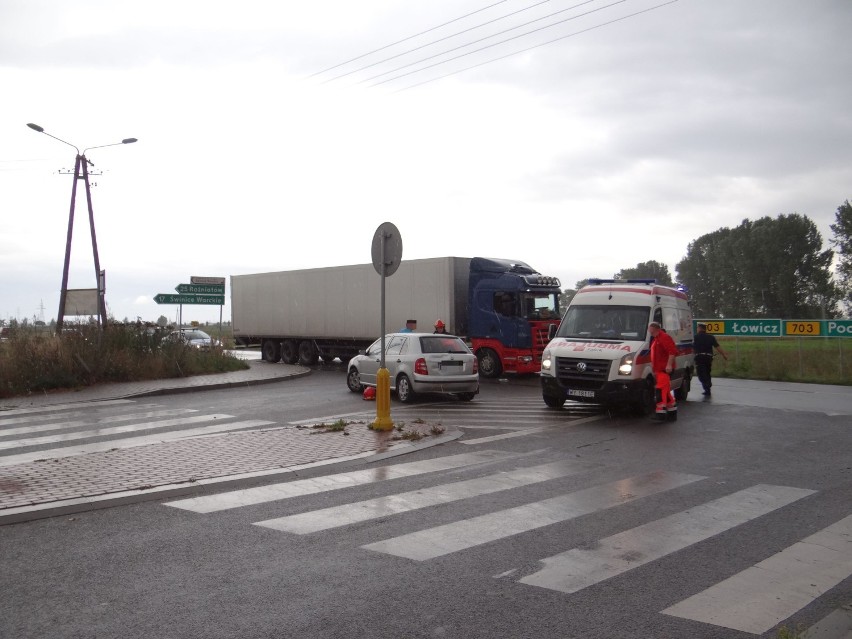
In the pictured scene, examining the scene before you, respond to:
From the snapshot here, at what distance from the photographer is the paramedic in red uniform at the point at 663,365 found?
13.7 m

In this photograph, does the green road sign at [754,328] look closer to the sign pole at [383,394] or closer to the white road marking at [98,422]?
the sign pole at [383,394]

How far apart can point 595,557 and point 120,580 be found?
126 inches

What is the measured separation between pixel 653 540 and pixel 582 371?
8.39m

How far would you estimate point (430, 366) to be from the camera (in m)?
16.4

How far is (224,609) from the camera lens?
461 cm

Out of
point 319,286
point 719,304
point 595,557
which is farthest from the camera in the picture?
point 719,304

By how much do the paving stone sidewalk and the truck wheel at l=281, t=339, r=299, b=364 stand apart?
791 inches

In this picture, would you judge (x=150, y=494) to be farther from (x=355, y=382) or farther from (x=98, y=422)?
(x=355, y=382)

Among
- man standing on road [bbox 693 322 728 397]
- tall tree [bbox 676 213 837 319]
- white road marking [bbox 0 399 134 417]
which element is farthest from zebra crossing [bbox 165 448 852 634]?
tall tree [bbox 676 213 837 319]

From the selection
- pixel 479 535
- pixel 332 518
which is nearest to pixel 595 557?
pixel 479 535

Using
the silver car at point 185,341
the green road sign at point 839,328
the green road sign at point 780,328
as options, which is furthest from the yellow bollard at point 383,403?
the green road sign at point 839,328

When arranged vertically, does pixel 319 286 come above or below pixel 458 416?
above

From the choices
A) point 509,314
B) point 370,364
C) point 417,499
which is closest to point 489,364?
point 509,314

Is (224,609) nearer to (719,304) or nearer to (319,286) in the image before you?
(319,286)
